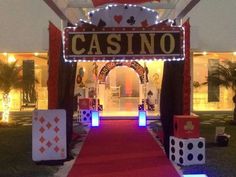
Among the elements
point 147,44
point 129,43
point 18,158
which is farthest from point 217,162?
point 18,158

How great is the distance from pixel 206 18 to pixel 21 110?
32.4ft

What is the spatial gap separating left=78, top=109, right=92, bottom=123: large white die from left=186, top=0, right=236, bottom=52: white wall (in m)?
6.65

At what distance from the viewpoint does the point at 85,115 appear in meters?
17.5

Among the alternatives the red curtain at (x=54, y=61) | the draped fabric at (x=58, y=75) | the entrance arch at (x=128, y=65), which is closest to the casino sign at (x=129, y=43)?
the draped fabric at (x=58, y=75)

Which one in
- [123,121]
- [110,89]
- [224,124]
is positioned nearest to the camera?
[224,124]

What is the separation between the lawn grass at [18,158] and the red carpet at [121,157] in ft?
2.10

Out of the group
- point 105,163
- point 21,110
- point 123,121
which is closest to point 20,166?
point 105,163

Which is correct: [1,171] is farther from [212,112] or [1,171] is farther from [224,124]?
[212,112]

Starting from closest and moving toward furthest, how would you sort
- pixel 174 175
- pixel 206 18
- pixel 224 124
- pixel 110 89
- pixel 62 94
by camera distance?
pixel 174 175 → pixel 62 94 → pixel 224 124 → pixel 206 18 → pixel 110 89

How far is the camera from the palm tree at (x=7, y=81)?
17359mm

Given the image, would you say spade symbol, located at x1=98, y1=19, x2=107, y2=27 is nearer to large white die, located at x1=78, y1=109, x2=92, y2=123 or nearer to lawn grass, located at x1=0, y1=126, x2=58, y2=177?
lawn grass, located at x1=0, y1=126, x2=58, y2=177

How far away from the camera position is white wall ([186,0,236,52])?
21.2 meters

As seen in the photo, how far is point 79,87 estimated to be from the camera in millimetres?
21859

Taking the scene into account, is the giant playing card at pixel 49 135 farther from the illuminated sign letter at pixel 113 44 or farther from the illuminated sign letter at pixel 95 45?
the illuminated sign letter at pixel 113 44
